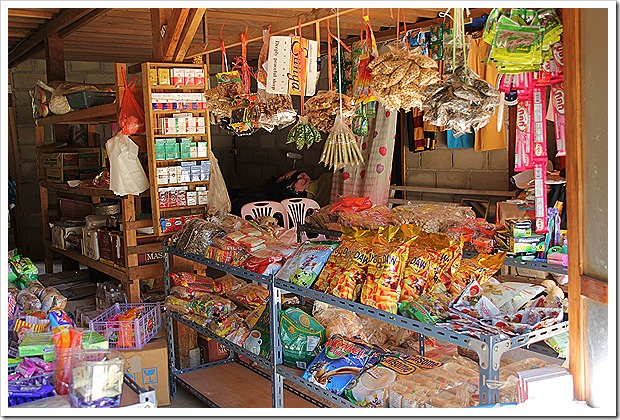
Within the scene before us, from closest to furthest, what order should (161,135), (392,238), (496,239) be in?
(392,238), (496,239), (161,135)

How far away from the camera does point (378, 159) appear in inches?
296

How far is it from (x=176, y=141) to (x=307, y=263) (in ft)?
6.31

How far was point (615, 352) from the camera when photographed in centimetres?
190

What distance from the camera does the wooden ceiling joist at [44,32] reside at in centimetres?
569

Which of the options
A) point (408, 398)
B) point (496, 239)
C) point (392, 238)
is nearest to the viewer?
point (408, 398)

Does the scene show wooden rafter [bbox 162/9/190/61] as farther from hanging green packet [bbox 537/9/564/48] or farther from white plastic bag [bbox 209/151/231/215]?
hanging green packet [bbox 537/9/564/48]

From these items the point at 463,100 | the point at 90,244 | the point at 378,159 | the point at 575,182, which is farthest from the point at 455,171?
the point at 575,182

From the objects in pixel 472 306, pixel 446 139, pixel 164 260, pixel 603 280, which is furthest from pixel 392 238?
pixel 446 139

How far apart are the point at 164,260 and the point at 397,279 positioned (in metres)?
2.30

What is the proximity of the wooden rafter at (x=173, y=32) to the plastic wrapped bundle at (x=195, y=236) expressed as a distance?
4.08 ft

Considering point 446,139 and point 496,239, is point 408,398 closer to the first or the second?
point 496,239

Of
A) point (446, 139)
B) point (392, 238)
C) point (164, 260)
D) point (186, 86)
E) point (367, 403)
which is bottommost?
point (367, 403)

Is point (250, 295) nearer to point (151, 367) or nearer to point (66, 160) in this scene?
point (151, 367)

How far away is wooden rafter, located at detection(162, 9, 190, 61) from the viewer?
4.45m
